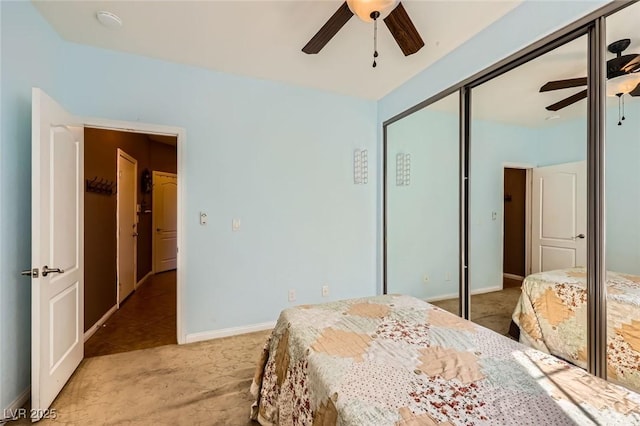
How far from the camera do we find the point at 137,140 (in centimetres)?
459

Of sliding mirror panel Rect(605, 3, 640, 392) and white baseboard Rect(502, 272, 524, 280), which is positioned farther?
white baseboard Rect(502, 272, 524, 280)

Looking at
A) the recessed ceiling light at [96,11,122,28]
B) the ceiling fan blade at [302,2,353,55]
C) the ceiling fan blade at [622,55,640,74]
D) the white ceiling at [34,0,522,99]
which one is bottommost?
the ceiling fan blade at [622,55,640,74]

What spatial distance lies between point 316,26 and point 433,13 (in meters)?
0.85

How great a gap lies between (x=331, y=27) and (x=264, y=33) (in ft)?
2.32

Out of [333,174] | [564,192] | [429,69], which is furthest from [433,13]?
[333,174]

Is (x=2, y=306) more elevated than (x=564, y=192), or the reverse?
(x=564, y=192)

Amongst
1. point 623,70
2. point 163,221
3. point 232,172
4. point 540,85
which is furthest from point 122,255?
point 623,70

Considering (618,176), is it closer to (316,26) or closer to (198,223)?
(316,26)

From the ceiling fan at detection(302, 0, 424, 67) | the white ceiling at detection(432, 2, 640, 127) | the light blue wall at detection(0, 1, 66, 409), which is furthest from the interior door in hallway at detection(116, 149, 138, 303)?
the white ceiling at detection(432, 2, 640, 127)

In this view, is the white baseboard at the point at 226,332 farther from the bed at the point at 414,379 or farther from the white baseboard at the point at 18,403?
the bed at the point at 414,379

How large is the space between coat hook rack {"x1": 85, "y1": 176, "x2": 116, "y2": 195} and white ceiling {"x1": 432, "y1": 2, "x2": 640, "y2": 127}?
11.8 feet

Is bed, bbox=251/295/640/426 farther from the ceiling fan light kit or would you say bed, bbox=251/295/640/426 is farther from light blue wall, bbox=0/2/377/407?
the ceiling fan light kit

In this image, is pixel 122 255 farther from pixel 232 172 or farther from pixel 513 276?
pixel 513 276

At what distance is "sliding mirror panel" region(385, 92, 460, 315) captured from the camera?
8.88 feet
